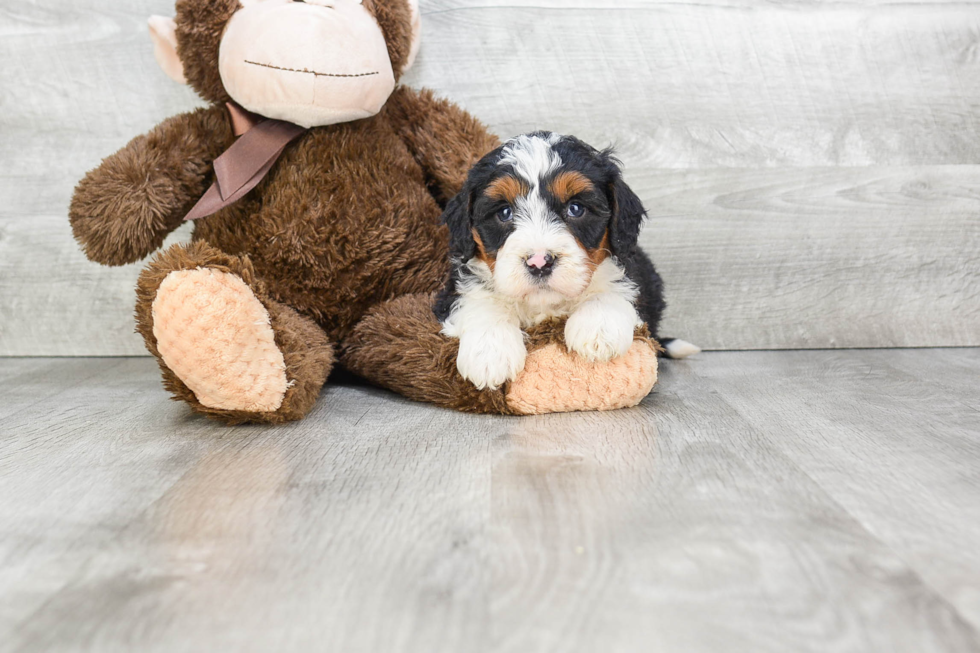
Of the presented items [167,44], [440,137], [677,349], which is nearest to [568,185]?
[440,137]

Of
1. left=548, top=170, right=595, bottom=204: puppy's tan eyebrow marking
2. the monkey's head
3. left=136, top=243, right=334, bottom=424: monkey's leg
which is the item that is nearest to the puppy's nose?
left=548, top=170, right=595, bottom=204: puppy's tan eyebrow marking

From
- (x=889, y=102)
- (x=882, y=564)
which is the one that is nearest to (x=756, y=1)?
(x=889, y=102)

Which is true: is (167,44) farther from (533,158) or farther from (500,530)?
(500,530)

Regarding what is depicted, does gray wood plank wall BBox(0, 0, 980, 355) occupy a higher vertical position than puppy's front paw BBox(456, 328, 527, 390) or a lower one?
higher

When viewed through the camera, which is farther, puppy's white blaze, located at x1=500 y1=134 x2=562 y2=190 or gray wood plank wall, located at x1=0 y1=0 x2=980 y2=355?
gray wood plank wall, located at x1=0 y1=0 x2=980 y2=355

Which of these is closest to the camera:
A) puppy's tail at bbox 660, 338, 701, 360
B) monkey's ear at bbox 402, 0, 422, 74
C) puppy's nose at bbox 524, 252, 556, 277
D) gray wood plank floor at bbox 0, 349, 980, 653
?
gray wood plank floor at bbox 0, 349, 980, 653

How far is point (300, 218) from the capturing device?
197 cm

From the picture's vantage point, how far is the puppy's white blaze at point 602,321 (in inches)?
66.2

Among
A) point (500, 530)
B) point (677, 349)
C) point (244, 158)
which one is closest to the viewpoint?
point (500, 530)

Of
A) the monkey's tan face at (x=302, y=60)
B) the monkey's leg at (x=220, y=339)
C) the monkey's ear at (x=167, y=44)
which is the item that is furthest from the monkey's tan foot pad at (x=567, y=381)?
the monkey's ear at (x=167, y=44)

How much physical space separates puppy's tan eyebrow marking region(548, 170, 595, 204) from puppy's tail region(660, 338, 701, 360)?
934 mm

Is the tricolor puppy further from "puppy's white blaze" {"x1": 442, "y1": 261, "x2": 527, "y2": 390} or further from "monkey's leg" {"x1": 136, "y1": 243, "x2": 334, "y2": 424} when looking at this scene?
"monkey's leg" {"x1": 136, "y1": 243, "x2": 334, "y2": 424}

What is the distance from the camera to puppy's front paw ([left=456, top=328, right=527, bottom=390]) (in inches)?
66.2

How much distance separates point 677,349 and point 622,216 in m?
0.86
